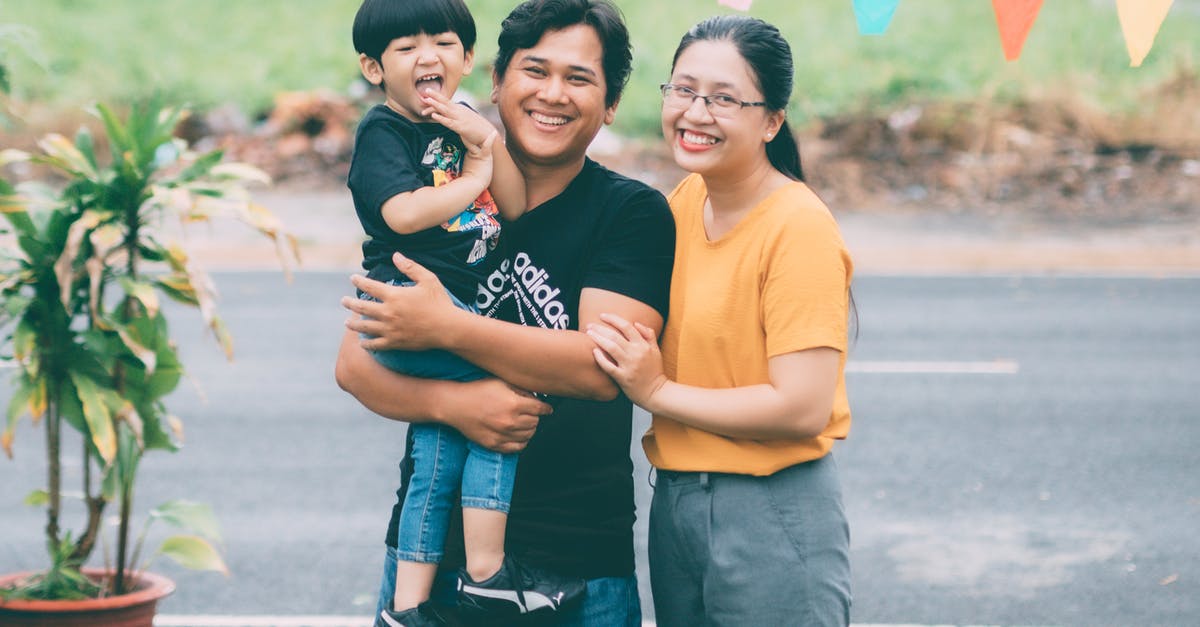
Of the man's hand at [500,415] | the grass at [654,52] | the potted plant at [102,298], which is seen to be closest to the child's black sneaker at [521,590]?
the man's hand at [500,415]

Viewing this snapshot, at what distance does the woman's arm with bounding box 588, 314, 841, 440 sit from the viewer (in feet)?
8.48

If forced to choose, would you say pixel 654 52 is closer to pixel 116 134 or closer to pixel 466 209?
pixel 116 134

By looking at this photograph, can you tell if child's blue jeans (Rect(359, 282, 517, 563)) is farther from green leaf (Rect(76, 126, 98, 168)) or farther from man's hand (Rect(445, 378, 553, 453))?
green leaf (Rect(76, 126, 98, 168))

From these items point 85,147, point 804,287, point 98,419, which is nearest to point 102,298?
point 98,419

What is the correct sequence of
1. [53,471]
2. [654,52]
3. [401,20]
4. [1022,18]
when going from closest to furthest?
[401,20] < [1022,18] < [53,471] < [654,52]

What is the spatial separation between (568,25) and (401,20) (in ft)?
1.15

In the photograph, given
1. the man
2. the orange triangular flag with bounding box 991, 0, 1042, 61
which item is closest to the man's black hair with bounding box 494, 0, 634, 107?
the man

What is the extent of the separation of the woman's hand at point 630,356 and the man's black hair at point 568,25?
0.47 meters

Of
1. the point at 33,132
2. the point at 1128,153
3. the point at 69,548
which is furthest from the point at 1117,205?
the point at 69,548

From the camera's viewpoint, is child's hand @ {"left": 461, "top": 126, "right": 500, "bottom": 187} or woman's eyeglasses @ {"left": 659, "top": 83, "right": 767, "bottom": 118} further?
child's hand @ {"left": 461, "top": 126, "right": 500, "bottom": 187}

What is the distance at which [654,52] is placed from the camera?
17516 mm

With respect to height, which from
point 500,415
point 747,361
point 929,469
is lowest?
point 929,469

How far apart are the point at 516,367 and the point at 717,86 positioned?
646 millimetres

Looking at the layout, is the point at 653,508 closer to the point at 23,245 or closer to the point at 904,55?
the point at 23,245
